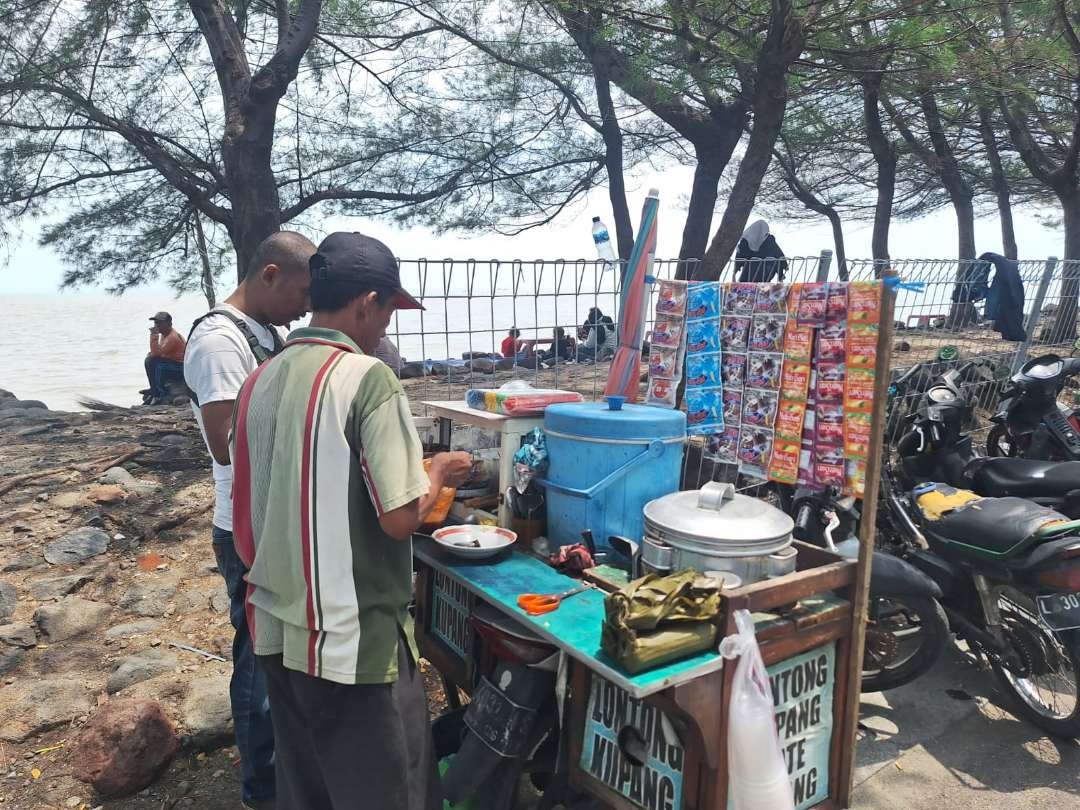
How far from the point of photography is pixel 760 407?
8.03 feet

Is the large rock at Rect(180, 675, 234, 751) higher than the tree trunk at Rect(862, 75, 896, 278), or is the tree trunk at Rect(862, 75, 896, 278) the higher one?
the tree trunk at Rect(862, 75, 896, 278)

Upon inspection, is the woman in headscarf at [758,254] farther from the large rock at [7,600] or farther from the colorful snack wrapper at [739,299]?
the large rock at [7,600]

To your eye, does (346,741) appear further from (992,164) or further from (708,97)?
(992,164)

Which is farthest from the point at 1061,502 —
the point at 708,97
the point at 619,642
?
the point at 708,97

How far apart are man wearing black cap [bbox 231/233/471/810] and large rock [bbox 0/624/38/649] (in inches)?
97.2

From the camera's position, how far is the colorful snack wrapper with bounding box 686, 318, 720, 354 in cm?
260

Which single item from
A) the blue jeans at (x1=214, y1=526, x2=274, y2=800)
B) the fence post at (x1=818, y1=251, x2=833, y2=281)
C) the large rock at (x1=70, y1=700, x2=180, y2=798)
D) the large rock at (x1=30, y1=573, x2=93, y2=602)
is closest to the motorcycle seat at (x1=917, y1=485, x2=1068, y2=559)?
the fence post at (x1=818, y1=251, x2=833, y2=281)

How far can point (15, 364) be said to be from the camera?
2319cm

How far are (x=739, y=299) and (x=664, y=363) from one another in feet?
1.25

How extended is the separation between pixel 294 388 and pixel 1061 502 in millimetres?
3602

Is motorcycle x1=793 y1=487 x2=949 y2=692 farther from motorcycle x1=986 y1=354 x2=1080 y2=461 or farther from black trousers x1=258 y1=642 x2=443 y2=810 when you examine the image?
motorcycle x1=986 y1=354 x2=1080 y2=461

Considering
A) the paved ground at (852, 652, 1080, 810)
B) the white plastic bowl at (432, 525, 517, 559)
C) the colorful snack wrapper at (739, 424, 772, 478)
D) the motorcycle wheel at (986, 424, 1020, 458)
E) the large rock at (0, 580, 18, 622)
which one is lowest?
the paved ground at (852, 652, 1080, 810)

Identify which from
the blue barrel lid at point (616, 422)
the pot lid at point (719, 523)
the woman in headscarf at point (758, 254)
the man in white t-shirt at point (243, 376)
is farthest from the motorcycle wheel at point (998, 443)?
the man in white t-shirt at point (243, 376)

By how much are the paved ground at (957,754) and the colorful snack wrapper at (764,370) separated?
1.48 meters
